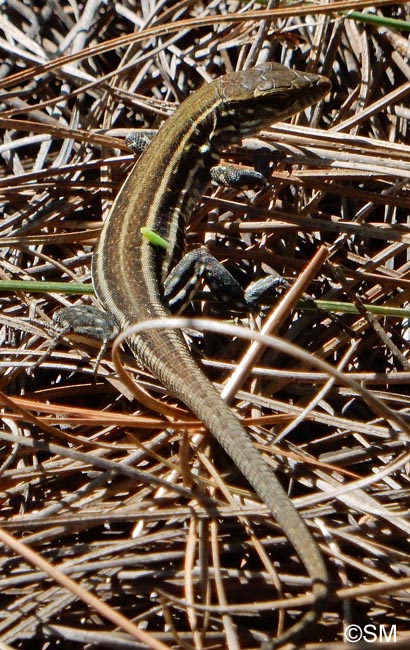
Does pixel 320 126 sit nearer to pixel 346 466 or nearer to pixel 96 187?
pixel 96 187

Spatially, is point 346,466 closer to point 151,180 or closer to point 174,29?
point 151,180

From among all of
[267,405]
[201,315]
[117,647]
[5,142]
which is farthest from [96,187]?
[117,647]

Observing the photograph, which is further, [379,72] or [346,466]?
[379,72]

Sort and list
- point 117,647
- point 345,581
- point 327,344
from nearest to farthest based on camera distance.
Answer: point 117,647, point 345,581, point 327,344

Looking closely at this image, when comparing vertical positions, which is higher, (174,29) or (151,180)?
(174,29)

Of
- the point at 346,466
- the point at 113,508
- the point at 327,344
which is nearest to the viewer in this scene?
the point at 113,508

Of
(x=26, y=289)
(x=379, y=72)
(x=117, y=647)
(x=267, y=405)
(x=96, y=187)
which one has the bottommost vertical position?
(x=117, y=647)

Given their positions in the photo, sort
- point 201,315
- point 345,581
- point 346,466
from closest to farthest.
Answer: point 345,581 < point 346,466 < point 201,315

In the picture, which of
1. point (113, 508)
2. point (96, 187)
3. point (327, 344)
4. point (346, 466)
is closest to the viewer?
point (113, 508)

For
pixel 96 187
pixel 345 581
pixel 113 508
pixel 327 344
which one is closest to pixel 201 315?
pixel 327 344
